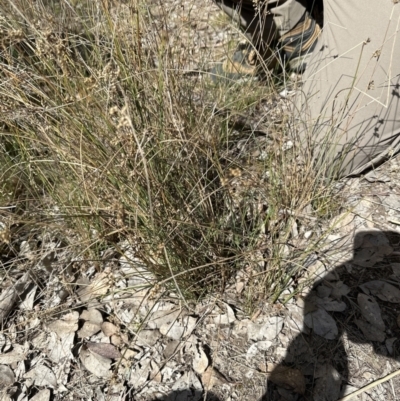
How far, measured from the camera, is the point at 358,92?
135 centimetres

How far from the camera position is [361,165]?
1396 millimetres

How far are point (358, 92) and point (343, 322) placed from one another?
72 cm

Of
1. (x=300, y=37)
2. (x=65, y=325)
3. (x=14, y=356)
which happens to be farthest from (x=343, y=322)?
(x=300, y=37)

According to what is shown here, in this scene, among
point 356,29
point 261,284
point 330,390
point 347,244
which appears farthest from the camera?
point 356,29

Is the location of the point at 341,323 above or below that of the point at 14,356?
above

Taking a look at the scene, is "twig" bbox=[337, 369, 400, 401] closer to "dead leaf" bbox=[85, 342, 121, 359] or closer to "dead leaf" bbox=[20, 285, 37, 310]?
"dead leaf" bbox=[85, 342, 121, 359]

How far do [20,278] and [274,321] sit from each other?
755mm

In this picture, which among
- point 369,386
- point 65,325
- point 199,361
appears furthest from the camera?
point 65,325

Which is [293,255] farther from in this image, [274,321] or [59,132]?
[59,132]

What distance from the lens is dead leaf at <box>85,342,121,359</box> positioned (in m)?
1.12

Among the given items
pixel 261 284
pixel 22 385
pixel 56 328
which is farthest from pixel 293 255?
Answer: pixel 22 385

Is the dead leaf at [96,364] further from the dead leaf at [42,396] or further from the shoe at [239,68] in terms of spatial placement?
the shoe at [239,68]

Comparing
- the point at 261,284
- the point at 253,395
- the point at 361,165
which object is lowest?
the point at 253,395

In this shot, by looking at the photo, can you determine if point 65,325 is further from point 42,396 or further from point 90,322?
point 42,396
